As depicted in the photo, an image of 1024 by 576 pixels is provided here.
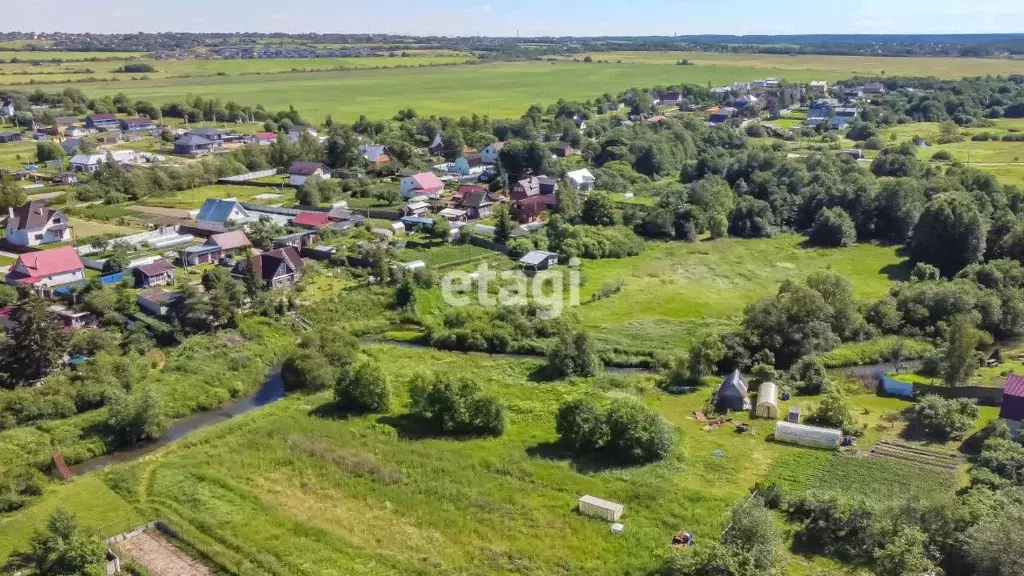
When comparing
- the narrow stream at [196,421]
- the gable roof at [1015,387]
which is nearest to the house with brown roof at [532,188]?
the narrow stream at [196,421]

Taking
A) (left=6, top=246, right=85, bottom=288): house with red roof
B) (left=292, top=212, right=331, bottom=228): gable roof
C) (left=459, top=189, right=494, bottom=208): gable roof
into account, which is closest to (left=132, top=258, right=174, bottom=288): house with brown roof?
(left=6, top=246, right=85, bottom=288): house with red roof

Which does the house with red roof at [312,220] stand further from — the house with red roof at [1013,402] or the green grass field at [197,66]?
the green grass field at [197,66]

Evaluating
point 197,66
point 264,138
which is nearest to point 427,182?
point 264,138

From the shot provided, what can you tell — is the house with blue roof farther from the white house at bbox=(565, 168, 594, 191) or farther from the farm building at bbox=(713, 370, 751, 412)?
the farm building at bbox=(713, 370, 751, 412)

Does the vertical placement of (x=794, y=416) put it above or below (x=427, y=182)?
below

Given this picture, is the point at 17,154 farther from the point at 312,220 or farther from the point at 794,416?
the point at 794,416
